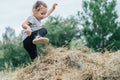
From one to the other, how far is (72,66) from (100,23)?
30086mm

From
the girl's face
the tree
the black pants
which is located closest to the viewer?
the black pants

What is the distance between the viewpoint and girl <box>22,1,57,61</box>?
5.73 metres

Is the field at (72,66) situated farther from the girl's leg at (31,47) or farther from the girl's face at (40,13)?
the girl's face at (40,13)

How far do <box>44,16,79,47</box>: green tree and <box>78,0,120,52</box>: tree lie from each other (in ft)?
5.40

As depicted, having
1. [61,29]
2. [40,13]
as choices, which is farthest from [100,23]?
[40,13]

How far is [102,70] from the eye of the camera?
4578mm

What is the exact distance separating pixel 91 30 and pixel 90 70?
3098 centimetres

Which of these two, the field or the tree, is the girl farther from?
the tree

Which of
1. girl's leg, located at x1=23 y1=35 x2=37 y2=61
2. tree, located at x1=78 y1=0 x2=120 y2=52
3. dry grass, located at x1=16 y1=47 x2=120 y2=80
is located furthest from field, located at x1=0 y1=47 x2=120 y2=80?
tree, located at x1=78 y1=0 x2=120 y2=52

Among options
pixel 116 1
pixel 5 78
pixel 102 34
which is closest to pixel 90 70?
pixel 5 78

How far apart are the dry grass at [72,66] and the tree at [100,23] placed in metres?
27.2

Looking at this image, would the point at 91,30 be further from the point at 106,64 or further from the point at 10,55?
the point at 106,64

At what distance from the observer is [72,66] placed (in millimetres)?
5301

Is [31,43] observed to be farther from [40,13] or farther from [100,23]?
[100,23]
